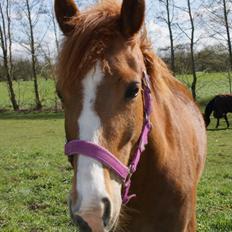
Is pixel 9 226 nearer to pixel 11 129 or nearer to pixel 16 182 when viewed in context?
pixel 16 182

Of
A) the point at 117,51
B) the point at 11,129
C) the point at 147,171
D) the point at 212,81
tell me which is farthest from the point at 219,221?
the point at 212,81

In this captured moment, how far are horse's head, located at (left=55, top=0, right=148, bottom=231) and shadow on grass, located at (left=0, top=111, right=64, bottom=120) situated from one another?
2546 cm

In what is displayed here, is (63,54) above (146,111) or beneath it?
above

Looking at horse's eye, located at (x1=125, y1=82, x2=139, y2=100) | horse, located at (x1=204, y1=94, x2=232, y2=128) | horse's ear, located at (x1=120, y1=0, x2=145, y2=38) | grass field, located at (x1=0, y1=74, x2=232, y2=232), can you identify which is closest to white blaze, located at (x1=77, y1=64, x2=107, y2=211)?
horse's eye, located at (x1=125, y1=82, x2=139, y2=100)

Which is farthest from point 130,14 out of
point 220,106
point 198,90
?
point 198,90

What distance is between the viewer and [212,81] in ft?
115

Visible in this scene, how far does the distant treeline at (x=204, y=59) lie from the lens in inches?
1210

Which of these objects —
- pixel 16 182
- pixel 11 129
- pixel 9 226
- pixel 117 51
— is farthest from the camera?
pixel 11 129

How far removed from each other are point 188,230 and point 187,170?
2.06 feet

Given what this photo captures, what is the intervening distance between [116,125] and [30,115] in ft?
93.5

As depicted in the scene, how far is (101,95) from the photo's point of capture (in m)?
2.20

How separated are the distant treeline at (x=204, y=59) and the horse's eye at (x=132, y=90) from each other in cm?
2786

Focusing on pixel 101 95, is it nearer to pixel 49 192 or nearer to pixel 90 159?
pixel 90 159

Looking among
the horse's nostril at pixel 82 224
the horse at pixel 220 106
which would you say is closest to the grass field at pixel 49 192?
the horse's nostril at pixel 82 224
